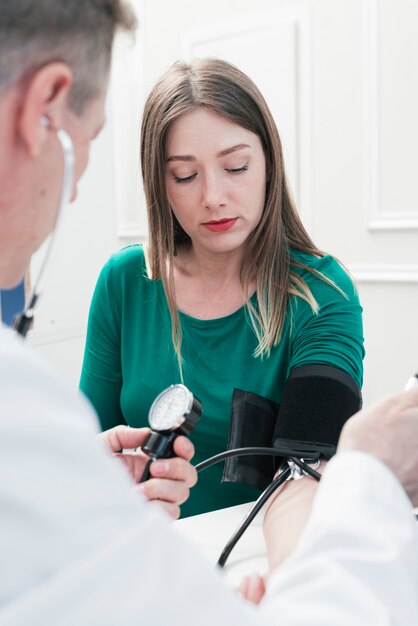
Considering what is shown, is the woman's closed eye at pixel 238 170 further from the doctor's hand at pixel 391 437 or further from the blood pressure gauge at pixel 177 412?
the doctor's hand at pixel 391 437

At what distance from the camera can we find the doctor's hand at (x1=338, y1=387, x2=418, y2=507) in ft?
2.07

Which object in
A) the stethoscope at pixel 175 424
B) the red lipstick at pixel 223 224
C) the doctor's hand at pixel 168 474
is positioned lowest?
the doctor's hand at pixel 168 474

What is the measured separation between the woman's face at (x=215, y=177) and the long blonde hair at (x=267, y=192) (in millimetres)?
18

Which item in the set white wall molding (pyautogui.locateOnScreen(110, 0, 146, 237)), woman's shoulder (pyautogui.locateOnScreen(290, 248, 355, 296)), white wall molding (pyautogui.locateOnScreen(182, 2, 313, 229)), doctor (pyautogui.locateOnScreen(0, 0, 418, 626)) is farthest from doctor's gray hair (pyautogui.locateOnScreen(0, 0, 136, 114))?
white wall molding (pyautogui.locateOnScreen(110, 0, 146, 237))

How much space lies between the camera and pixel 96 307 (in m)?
1.47

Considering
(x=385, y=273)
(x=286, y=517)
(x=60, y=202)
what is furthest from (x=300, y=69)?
(x=60, y=202)

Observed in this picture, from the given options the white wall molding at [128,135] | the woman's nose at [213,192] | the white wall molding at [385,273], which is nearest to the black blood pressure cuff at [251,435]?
the woman's nose at [213,192]

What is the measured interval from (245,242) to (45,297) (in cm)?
148

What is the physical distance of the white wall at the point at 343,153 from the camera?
266cm

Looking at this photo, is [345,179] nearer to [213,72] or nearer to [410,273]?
[410,273]

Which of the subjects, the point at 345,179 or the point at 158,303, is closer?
the point at 158,303

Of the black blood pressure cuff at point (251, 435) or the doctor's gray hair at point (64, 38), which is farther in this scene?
the black blood pressure cuff at point (251, 435)

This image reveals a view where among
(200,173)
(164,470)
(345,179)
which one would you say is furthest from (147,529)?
(345,179)

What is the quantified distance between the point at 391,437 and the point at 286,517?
1.16 feet
